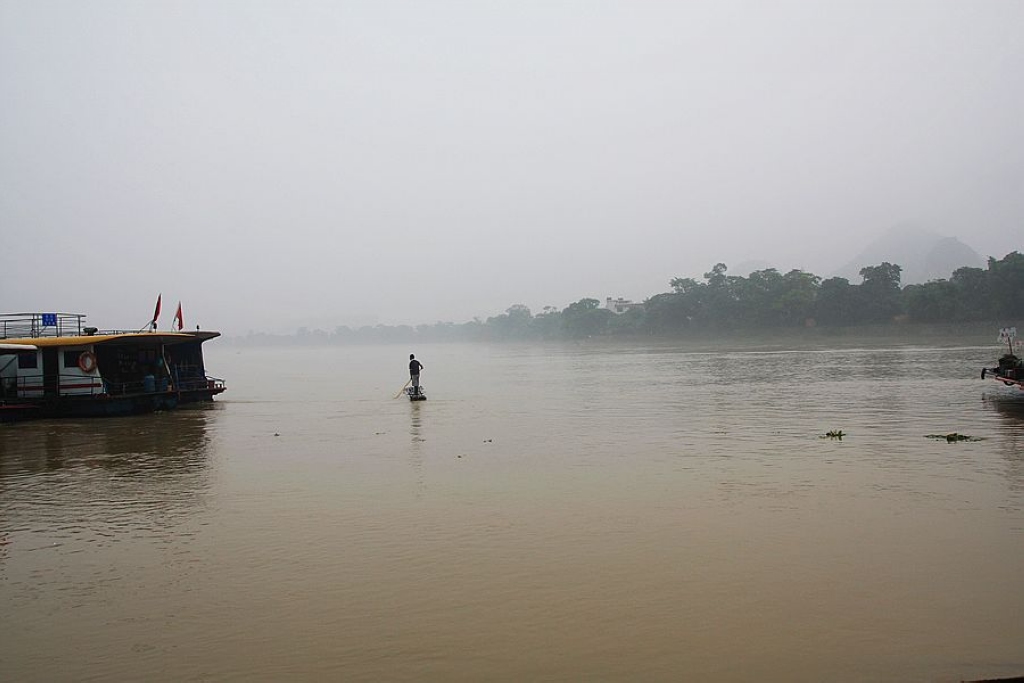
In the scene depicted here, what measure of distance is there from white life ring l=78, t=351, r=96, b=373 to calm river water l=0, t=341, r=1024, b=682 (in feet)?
21.3

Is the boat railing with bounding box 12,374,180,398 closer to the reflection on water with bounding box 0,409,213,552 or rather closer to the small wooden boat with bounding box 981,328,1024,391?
the reflection on water with bounding box 0,409,213,552

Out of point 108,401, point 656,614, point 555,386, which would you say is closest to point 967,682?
point 656,614

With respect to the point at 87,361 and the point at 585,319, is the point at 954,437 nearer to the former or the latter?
the point at 87,361

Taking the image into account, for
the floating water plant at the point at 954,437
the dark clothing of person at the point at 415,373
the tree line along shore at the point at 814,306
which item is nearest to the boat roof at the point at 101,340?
the dark clothing of person at the point at 415,373

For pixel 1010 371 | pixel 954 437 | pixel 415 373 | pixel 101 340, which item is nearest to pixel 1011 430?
pixel 954 437

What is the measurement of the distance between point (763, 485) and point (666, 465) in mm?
2216

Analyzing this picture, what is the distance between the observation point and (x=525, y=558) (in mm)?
7859

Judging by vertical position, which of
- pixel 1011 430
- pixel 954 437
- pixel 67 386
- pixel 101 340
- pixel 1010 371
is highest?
pixel 101 340

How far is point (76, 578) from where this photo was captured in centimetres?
753

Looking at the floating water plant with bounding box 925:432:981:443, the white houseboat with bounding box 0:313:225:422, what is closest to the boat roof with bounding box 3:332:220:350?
the white houseboat with bounding box 0:313:225:422

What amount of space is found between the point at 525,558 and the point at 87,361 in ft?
67.7

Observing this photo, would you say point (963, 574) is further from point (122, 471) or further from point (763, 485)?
point (122, 471)

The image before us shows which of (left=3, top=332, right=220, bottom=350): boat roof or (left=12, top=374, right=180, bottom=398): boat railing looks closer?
(left=3, top=332, right=220, bottom=350): boat roof

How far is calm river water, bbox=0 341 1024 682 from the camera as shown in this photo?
5543 millimetres
